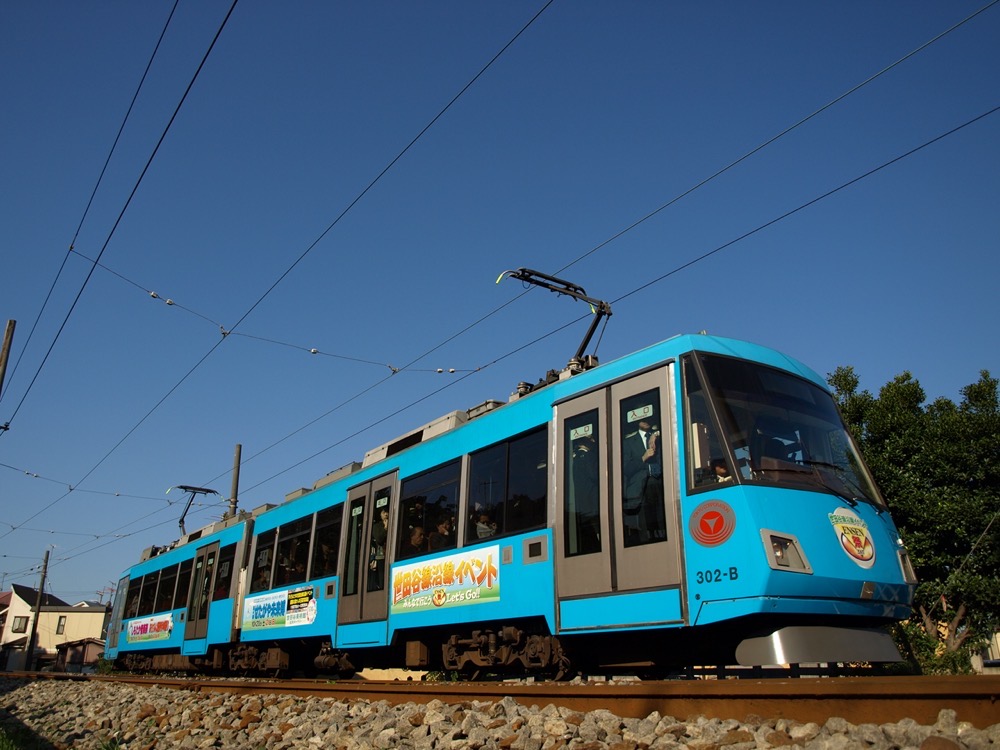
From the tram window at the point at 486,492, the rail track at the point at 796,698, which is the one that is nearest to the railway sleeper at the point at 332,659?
the tram window at the point at 486,492

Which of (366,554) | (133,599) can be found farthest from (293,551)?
(133,599)

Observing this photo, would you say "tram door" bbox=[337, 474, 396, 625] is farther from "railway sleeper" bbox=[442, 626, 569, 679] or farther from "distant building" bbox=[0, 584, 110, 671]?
"distant building" bbox=[0, 584, 110, 671]

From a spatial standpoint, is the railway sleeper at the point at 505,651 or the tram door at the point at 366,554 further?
the tram door at the point at 366,554

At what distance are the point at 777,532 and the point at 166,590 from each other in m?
18.1

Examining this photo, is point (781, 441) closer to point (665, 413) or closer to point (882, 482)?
point (665, 413)

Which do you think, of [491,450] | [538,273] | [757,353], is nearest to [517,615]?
[491,450]

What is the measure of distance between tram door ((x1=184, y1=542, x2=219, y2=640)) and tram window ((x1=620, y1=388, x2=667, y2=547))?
12.6 meters

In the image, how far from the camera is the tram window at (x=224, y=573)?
53.8 ft

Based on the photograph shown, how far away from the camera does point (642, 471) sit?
23.4 ft

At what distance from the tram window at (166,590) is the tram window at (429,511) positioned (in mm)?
11873

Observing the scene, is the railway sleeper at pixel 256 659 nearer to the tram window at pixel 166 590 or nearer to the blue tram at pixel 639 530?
the blue tram at pixel 639 530

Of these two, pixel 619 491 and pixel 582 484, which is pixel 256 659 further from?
pixel 619 491

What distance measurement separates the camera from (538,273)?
11570mm

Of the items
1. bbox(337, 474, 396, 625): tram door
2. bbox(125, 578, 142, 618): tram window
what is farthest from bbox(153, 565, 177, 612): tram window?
bbox(337, 474, 396, 625): tram door
